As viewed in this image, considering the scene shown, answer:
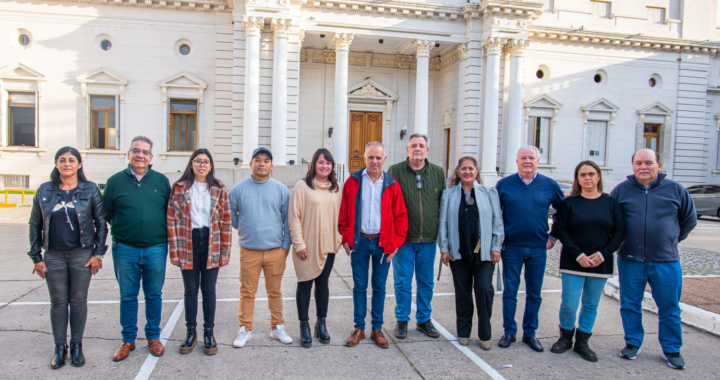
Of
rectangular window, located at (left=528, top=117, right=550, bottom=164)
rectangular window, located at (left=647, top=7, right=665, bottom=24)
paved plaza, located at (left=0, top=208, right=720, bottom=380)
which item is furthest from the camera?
rectangular window, located at (left=647, top=7, right=665, bottom=24)

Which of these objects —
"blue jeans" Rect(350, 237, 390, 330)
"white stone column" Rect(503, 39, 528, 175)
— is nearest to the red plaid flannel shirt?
"blue jeans" Rect(350, 237, 390, 330)

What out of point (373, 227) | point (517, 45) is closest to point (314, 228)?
point (373, 227)

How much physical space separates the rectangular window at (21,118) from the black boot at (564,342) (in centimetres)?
2213

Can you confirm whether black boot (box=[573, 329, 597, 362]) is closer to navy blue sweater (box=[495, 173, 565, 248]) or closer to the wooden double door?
navy blue sweater (box=[495, 173, 565, 248])

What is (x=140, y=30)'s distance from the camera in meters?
19.7

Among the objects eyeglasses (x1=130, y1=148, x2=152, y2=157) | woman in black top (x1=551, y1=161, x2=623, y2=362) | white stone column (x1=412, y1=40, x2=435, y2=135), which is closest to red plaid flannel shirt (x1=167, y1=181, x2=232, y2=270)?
eyeglasses (x1=130, y1=148, x2=152, y2=157)

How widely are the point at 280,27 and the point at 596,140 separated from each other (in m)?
17.2

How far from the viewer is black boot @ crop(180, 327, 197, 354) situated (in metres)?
4.43

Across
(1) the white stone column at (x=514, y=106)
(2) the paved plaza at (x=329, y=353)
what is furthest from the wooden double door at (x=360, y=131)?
(2) the paved plaza at (x=329, y=353)

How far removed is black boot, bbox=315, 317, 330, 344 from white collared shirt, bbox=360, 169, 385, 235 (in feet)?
3.53

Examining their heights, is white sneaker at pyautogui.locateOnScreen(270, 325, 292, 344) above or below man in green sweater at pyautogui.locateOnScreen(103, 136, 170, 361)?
below

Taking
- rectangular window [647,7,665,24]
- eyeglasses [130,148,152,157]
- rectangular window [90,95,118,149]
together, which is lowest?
eyeglasses [130,148,152,157]

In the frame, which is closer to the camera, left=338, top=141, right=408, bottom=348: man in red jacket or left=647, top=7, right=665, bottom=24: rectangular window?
left=338, top=141, right=408, bottom=348: man in red jacket

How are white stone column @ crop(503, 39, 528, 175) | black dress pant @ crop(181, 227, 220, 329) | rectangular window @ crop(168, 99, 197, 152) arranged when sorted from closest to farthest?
black dress pant @ crop(181, 227, 220, 329) → rectangular window @ crop(168, 99, 197, 152) → white stone column @ crop(503, 39, 528, 175)
